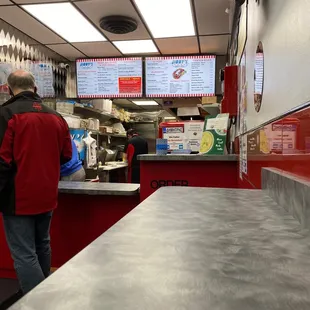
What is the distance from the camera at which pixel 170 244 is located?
510 mm

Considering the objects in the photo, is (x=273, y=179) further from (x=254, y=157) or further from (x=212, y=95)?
(x=212, y=95)

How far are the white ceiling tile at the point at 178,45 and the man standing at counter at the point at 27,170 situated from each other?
243 cm

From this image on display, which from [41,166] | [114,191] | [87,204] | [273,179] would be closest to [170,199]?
[273,179]

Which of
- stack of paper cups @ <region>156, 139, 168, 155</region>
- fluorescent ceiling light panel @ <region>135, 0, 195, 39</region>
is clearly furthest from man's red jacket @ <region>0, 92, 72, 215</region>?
fluorescent ceiling light panel @ <region>135, 0, 195, 39</region>

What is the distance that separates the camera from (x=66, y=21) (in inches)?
136

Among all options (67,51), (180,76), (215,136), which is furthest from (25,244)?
(67,51)

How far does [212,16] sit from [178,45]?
869 mm

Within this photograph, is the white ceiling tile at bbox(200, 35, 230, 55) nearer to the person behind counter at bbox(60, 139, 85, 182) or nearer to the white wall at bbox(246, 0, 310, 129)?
the person behind counter at bbox(60, 139, 85, 182)

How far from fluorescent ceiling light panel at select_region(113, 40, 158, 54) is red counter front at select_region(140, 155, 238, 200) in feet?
7.27

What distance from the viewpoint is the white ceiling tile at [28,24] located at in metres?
3.27

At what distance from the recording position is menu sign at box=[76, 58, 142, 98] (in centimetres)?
422

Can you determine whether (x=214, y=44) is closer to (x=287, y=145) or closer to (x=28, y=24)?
(x=28, y=24)

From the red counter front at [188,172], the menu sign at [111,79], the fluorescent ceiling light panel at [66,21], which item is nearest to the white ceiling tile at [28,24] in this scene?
the fluorescent ceiling light panel at [66,21]

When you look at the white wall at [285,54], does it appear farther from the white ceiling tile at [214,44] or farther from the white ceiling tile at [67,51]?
the white ceiling tile at [67,51]
